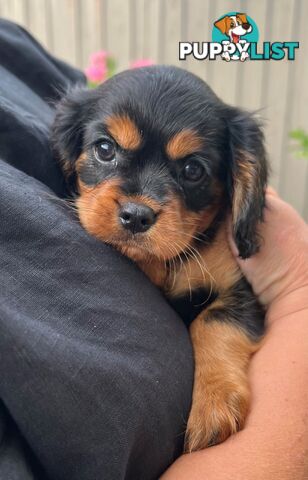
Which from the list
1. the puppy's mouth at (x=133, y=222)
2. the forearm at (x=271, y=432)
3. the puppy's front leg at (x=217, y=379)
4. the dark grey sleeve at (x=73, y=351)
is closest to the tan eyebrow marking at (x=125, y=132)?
the puppy's mouth at (x=133, y=222)

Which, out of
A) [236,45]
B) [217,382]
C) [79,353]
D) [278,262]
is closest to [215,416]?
[217,382]

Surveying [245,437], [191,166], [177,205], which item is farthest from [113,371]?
[191,166]

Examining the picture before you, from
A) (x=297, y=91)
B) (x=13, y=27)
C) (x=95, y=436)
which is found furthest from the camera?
(x=297, y=91)

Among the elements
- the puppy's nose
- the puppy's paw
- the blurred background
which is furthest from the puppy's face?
the blurred background

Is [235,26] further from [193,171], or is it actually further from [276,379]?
[276,379]

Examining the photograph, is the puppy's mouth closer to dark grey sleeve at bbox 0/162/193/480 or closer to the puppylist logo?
dark grey sleeve at bbox 0/162/193/480

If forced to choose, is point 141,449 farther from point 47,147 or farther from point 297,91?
point 297,91

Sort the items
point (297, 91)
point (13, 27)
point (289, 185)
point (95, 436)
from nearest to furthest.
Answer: point (95, 436), point (13, 27), point (297, 91), point (289, 185)
